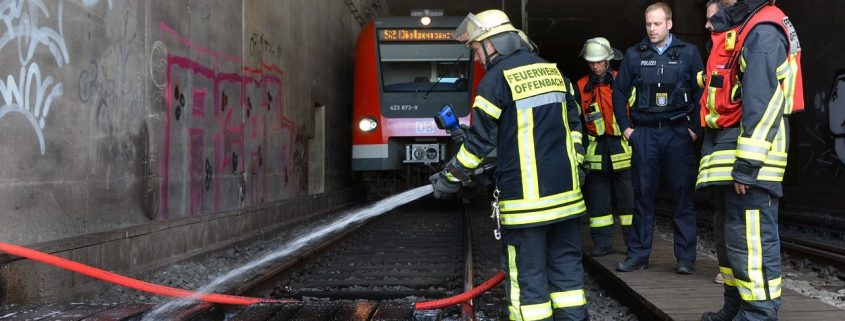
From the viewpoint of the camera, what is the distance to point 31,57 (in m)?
4.25

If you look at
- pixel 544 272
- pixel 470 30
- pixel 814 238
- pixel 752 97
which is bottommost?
pixel 814 238

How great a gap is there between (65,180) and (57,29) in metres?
1.01

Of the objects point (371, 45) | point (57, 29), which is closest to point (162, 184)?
point (57, 29)

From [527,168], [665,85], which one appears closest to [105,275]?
[527,168]

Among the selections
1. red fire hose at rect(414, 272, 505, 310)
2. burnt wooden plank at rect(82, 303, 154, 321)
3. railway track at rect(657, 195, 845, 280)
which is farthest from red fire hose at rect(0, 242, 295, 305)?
railway track at rect(657, 195, 845, 280)

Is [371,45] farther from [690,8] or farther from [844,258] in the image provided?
[690,8]

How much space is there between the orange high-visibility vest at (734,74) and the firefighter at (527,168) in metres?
0.71

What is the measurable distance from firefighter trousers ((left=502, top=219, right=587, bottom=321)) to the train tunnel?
9.17 ft

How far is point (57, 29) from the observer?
4.53 m

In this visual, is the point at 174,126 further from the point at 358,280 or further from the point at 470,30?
the point at 470,30

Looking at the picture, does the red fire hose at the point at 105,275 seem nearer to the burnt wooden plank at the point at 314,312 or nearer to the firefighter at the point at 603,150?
the burnt wooden plank at the point at 314,312

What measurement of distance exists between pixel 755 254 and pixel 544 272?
0.92m

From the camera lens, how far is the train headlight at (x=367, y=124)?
399 inches

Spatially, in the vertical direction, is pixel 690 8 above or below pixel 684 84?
above
